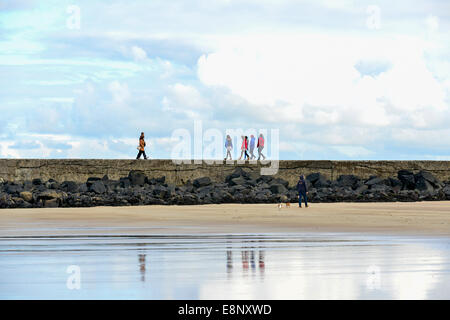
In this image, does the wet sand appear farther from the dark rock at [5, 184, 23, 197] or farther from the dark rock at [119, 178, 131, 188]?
the dark rock at [119, 178, 131, 188]

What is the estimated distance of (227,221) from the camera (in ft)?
61.4

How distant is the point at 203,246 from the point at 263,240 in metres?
1.50

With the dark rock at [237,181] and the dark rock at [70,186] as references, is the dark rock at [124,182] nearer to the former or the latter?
the dark rock at [70,186]

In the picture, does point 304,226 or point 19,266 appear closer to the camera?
point 19,266

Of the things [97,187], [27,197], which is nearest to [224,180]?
[97,187]

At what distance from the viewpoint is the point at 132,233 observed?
14.9 metres

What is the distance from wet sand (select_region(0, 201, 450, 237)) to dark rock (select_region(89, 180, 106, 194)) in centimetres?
622

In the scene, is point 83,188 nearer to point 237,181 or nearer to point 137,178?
point 137,178

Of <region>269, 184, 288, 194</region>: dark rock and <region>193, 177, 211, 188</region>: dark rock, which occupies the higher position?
<region>193, 177, 211, 188</region>: dark rock

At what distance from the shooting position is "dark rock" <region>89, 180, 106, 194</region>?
30.1 meters

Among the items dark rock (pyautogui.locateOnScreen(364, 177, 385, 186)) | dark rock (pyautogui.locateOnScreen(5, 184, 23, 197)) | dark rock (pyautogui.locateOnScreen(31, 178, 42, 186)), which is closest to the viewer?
dark rock (pyautogui.locateOnScreen(5, 184, 23, 197))

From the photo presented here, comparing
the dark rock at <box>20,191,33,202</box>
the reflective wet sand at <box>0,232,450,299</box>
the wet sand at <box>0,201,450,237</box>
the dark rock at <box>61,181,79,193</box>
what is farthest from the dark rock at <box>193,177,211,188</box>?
the reflective wet sand at <box>0,232,450,299</box>

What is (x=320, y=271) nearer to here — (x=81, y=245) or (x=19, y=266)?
(x=19, y=266)

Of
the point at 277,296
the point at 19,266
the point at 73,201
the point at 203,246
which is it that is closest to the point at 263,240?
the point at 203,246
